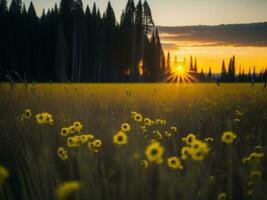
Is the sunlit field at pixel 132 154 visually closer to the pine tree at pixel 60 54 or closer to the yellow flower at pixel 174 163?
the yellow flower at pixel 174 163

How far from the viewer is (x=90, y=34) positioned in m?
41.9

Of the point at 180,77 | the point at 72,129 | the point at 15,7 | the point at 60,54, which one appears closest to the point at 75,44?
the point at 60,54

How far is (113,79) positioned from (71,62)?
22.9 feet

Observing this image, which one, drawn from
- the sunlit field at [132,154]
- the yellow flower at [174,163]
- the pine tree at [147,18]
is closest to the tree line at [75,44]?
the pine tree at [147,18]

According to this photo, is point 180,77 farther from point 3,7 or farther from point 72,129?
point 72,129

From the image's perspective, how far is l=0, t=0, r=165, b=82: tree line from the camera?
120 feet

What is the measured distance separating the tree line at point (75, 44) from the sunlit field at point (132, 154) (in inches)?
1247

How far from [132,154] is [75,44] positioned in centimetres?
3939

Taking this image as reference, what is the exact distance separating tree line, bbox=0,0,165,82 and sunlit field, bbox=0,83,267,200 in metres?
31.7

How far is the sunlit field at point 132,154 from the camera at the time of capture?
1.51 metres

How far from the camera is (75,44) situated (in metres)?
39.8

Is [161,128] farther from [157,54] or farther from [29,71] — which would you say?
[157,54]

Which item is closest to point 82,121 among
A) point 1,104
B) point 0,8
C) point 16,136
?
point 16,136

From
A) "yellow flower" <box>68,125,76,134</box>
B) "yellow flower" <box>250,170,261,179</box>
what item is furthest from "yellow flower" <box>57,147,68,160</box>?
"yellow flower" <box>250,170,261,179</box>
